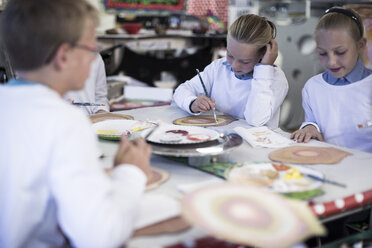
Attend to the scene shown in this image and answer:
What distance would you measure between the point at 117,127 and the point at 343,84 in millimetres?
899

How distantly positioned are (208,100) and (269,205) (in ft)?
3.42

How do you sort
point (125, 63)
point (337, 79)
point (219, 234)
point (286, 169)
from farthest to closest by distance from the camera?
point (125, 63), point (337, 79), point (286, 169), point (219, 234)

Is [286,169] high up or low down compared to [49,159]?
down

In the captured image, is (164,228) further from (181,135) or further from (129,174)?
(181,135)

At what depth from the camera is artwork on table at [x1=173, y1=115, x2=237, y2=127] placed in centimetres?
170

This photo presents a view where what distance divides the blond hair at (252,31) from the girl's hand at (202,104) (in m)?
0.28

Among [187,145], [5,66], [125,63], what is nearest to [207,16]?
[125,63]

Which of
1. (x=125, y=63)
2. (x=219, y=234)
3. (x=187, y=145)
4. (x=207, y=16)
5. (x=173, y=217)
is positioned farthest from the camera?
(x=207, y=16)

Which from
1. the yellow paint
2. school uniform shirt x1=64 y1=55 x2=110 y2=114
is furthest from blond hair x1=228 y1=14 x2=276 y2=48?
school uniform shirt x1=64 y1=55 x2=110 y2=114

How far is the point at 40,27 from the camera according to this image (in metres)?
0.85

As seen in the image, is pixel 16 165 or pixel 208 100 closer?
pixel 16 165

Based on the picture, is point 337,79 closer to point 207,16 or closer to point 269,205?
point 269,205

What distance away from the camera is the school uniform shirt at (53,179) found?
0.75 meters

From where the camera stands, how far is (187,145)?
4.08 ft
